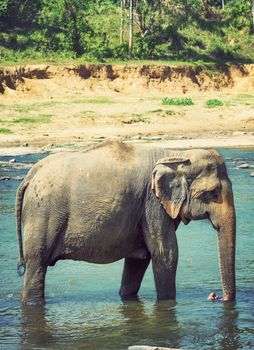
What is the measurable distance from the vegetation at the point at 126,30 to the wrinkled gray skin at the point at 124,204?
117 feet

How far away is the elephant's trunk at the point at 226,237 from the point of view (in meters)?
11.0

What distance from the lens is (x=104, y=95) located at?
4391 cm

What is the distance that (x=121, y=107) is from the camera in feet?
130

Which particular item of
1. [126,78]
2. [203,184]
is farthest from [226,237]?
[126,78]

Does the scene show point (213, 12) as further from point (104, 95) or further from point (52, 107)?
point (52, 107)

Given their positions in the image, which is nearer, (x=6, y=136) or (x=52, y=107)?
(x=6, y=136)

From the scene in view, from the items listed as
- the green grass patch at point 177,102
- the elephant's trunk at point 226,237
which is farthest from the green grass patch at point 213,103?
the elephant's trunk at point 226,237

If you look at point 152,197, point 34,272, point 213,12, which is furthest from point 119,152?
point 213,12

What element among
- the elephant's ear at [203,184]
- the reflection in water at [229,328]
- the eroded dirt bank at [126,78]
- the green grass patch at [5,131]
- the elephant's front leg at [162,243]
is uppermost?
the elephant's ear at [203,184]

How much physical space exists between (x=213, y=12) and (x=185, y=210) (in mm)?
48172

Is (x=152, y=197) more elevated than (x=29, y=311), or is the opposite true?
(x=152, y=197)

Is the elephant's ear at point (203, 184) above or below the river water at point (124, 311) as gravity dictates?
above

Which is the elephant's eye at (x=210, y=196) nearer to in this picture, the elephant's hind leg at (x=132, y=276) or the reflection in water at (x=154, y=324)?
the elephant's hind leg at (x=132, y=276)

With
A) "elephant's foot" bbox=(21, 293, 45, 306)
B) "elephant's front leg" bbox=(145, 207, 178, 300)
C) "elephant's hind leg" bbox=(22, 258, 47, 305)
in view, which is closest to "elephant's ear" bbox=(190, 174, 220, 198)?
"elephant's front leg" bbox=(145, 207, 178, 300)
